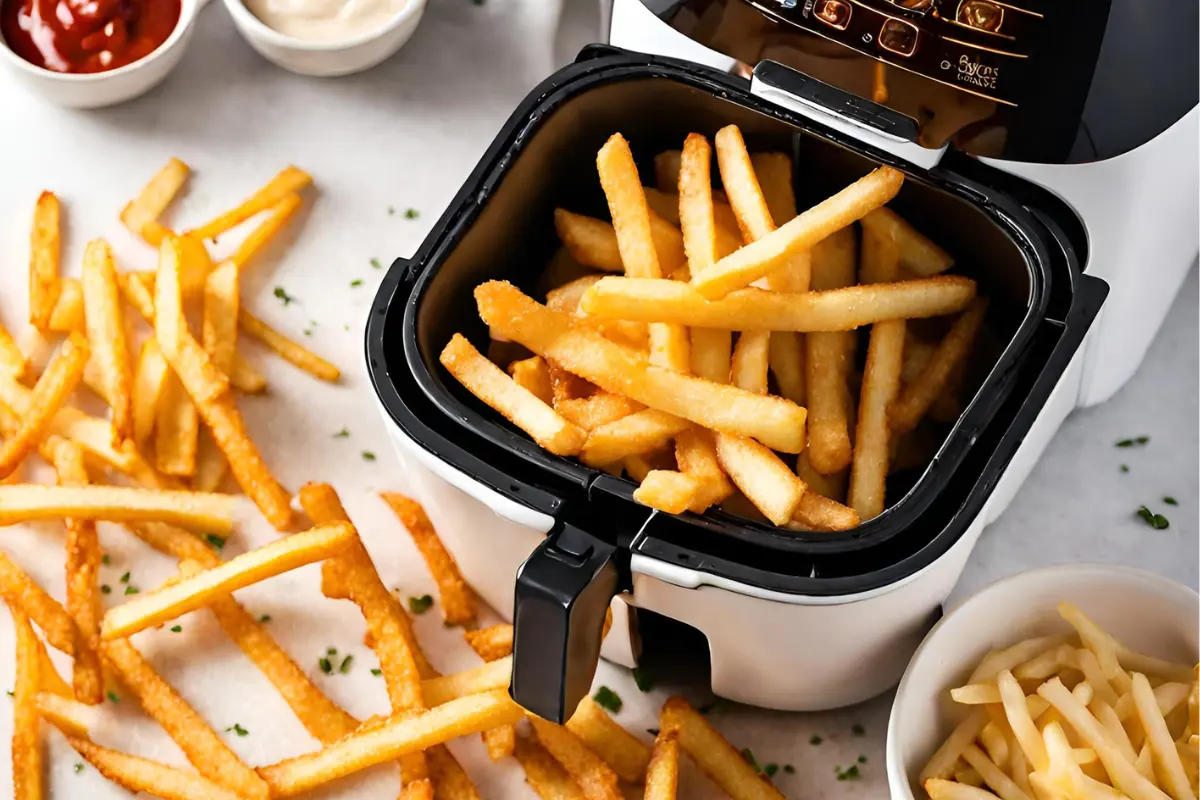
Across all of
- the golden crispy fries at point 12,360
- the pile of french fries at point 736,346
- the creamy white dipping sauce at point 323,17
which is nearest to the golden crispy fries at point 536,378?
the pile of french fries at point 736,346

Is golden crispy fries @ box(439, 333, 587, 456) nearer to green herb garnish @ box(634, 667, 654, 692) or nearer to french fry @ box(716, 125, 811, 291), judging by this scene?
french fry @ box(716, 125, 811, 291)

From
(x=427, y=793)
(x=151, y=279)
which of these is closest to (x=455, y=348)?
A: (x=427, y=793)

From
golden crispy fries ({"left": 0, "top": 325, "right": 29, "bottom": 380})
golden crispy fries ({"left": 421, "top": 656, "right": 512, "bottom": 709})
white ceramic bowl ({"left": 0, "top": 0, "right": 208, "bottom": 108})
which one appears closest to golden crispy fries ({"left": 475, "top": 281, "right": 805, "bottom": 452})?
golden crispy fries ({"left": 421, "top": 656, "right": 512, "bottom": 709})

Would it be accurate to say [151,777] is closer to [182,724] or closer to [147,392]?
[182,724]

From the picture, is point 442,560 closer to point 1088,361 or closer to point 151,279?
point 151,279

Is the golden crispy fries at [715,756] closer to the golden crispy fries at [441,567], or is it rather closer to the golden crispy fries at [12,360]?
the golden crispy fries at [441,567]

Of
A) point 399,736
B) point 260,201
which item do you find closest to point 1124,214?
point 399,736
